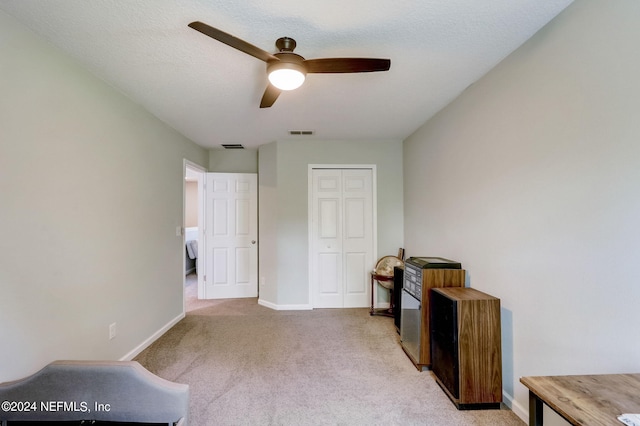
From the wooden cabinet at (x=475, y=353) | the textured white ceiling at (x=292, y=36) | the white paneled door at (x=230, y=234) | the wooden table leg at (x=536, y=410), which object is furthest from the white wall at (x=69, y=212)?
the wooden cabinet at (x=475, y=353)

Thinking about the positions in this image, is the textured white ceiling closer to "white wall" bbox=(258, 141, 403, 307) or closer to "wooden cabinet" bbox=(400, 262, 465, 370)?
"white wall" bbox=(258, 141, 403, 307)

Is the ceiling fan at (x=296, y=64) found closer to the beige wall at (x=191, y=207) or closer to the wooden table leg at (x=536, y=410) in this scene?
the wooden table leg at (x=536, y=410)

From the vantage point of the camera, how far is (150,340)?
2836mm

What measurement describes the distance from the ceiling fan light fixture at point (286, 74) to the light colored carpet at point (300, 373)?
214cm

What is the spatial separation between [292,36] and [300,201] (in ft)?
8.04

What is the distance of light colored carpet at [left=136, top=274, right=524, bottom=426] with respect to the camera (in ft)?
5.97

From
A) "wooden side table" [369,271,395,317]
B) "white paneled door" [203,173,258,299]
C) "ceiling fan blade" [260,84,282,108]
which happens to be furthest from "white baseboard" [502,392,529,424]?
"white paneled door" [203,173,258,299]

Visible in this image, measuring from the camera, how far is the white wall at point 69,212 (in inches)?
59.9

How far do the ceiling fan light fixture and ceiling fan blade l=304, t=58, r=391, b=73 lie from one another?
0.06m

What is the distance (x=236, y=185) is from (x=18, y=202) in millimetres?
2860

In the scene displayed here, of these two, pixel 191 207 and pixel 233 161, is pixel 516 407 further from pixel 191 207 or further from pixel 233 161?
pixel 191 207

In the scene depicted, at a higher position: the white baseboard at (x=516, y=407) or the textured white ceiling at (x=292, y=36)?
the textured white ceiling at (x=292, y=36)

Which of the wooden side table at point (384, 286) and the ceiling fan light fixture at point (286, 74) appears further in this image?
the wooden side table at point (384, 286)

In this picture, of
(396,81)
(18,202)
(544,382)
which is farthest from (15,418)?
(396,81)
